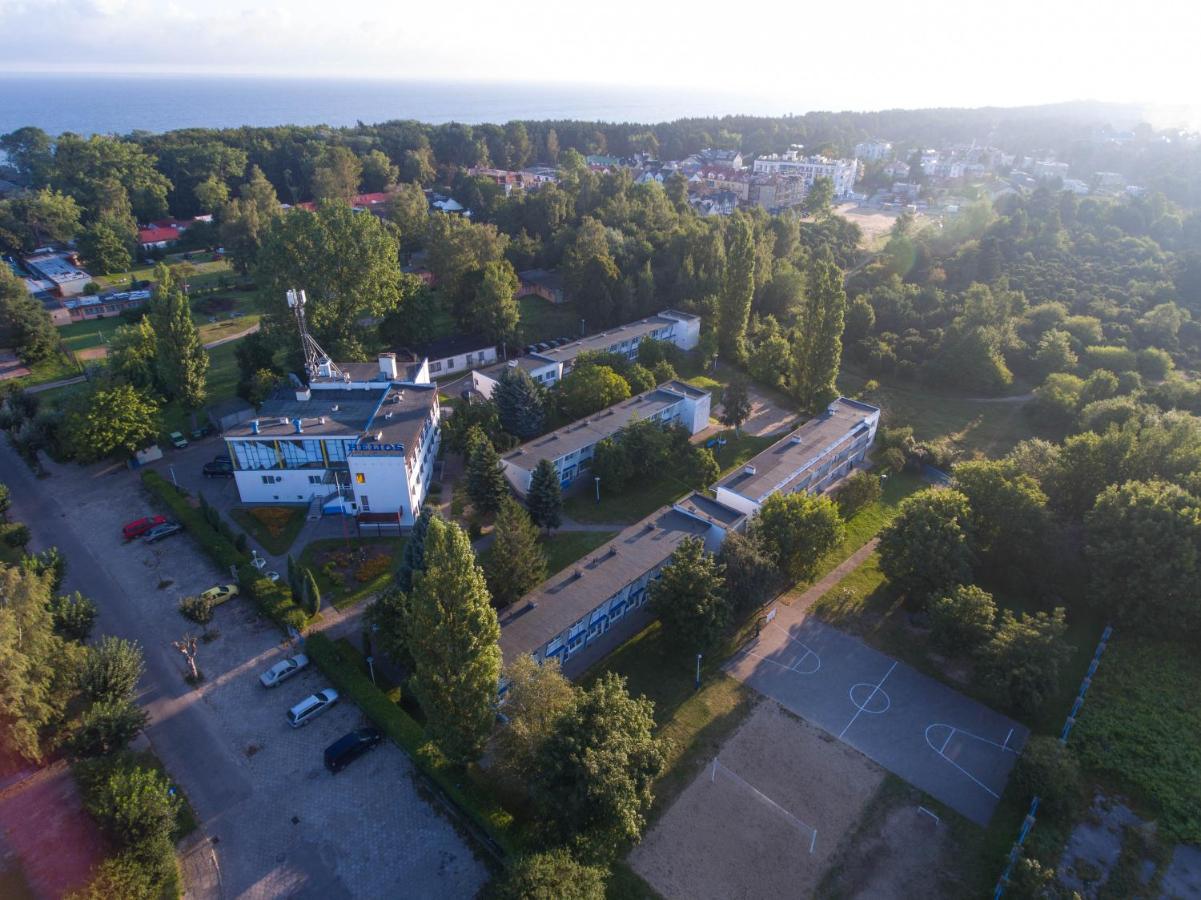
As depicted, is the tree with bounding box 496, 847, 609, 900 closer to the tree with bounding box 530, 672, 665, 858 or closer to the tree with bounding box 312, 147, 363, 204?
the tree with bounding box 530, 672, 665, 858

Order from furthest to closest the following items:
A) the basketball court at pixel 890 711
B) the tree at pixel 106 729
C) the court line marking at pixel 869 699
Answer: the court line marking at pixel 869 699, the basketball court at pixel 890 711, the tree at pixel 106 729

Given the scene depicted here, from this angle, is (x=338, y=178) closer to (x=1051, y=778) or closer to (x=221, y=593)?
(x=221, y=593)

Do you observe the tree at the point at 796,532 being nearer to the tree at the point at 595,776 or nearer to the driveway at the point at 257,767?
the tree at the point at 595,776

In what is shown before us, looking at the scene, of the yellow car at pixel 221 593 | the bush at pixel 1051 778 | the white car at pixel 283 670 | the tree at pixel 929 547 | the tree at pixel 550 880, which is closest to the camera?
the tree at pixel 550 880

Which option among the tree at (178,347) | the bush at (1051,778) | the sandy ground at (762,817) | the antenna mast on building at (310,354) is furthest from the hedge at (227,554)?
the bush at (1051,778)

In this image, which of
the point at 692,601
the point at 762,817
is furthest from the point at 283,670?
the point at 762,817

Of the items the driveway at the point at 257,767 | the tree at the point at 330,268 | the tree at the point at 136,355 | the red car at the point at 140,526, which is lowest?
the driveway at the point at 257,767

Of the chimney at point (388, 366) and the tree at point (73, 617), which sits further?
the chimney at point (388, 366)
